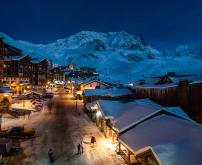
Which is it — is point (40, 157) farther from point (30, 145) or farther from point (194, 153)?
point (194, 153)

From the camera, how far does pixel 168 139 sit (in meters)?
16.9

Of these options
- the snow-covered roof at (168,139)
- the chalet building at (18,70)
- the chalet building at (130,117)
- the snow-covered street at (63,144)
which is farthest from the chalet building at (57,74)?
the snow-covered roof at (168,139)

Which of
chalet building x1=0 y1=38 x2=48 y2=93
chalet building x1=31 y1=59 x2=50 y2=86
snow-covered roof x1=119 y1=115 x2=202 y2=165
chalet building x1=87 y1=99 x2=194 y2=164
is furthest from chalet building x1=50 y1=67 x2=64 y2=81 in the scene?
snow-covered roof x1=119 y1=115 x2=202 y2=165

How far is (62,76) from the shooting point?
16475 cm

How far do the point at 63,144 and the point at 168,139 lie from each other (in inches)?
602

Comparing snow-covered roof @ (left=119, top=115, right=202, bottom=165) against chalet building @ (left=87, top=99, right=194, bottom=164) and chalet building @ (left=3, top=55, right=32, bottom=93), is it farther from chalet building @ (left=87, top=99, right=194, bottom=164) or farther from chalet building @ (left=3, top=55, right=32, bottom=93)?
chalet building @ (left=3, top=55, right=32, bottom=93)

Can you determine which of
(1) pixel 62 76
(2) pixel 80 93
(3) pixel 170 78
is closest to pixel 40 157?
(3) pixel 170 78

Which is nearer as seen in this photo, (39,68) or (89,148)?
(89,148)

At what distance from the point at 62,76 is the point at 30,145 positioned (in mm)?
137281

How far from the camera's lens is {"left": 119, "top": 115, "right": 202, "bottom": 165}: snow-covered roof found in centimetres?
1373

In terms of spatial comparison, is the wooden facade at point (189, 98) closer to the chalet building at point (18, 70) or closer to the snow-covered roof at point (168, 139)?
the snow-covered roof at point (168, 139)

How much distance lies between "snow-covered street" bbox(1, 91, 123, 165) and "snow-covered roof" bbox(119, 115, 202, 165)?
4.60 meters

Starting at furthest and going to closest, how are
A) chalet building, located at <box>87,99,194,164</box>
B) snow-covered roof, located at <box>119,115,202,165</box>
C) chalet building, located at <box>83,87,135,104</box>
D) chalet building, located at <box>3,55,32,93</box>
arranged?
chalet building, located at <box>3,55,32,93</box>, chalet building, located at <box>83,87,135,104</box>, chalet building, located at <box>87,99,194,164</box>, snow-covered roof, located at <box>119,115,202,165</box>

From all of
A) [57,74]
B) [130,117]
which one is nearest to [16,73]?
[57,74]
